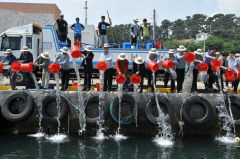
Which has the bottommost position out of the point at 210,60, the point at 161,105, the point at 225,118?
the point at 225,118

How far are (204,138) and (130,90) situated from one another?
3023 millimetres

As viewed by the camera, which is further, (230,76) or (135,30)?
(135,30)

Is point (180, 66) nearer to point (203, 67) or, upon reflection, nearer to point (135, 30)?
point (203, 67)

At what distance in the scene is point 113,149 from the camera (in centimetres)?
740

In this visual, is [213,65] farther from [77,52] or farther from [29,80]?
[29,80]

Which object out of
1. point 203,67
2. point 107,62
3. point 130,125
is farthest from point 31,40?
point 203,67

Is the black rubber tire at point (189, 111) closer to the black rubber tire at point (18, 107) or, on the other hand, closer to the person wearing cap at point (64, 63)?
the person wearing cap at point (64, 63)

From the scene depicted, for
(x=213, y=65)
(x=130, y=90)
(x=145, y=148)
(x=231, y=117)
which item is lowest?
Result: (x=145, y=148)

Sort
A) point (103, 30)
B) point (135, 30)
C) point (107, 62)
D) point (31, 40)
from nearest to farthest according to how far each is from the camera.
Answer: point (107, 62)
point (103, 30)
point (135, 30)
point (31, 40)

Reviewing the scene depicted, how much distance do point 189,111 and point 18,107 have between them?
5788 millimetres

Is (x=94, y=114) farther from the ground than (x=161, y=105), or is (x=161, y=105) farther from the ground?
(x=161, y=105)

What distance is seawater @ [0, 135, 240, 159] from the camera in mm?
6906

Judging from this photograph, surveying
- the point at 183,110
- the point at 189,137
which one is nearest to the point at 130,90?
the point at 183,110

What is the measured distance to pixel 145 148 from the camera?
7598mm
